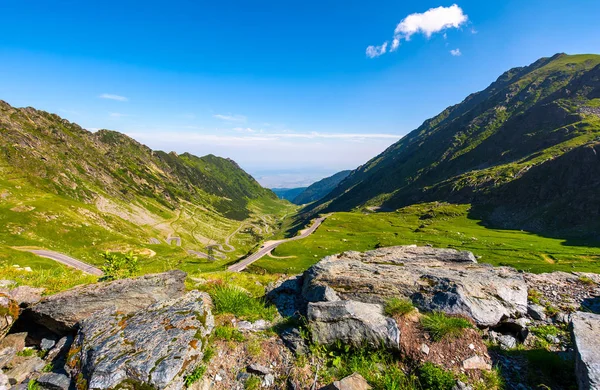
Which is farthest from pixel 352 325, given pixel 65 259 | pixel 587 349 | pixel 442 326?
pixel 65 259

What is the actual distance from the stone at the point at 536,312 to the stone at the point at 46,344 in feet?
72.1

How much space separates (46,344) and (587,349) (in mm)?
19532

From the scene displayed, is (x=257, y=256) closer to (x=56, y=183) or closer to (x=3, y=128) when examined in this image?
(x=56, y=183)

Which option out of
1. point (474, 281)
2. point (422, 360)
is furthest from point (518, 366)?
point (474, 281)

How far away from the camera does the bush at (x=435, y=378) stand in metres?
7.86

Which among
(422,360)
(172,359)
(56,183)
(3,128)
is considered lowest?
(422,360)

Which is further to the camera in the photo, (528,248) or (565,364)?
(528,248)

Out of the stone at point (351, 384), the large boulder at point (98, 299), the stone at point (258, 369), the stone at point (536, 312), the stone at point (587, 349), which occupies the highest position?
the large boulder at point (98, 299)

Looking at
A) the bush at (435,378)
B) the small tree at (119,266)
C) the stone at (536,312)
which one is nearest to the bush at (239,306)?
the bush at (435,378)

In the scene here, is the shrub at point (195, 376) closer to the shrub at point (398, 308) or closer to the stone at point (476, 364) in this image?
the shrub at point (398, 308)

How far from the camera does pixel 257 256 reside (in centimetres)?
9794

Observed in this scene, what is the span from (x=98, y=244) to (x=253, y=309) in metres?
145

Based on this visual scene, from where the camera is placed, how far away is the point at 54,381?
8.27m

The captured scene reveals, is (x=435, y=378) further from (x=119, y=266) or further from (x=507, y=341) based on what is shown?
(x=119, y=266)
